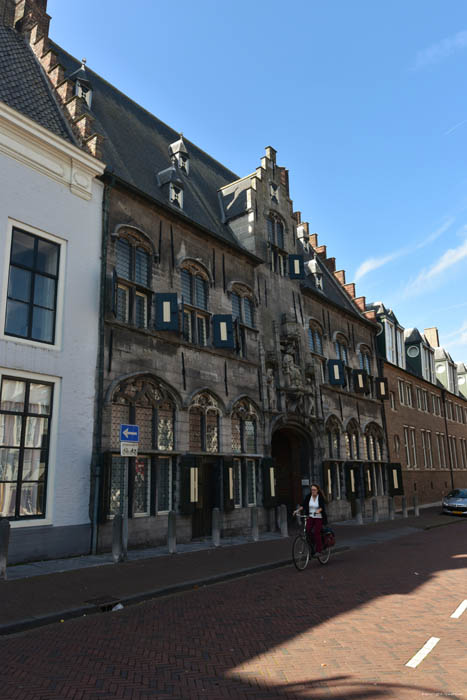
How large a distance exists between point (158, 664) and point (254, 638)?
1316 mm

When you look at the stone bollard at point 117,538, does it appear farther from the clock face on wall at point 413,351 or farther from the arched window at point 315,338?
the clock face on wall at point 413,351

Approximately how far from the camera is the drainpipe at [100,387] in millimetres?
11773

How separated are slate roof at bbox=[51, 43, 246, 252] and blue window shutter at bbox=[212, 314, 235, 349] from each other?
3243mm

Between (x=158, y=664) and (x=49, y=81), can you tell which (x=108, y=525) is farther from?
(x=49, y=81)

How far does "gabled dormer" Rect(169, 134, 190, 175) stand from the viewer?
2067cm

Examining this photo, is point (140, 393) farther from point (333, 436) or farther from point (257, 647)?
point (333, 436)

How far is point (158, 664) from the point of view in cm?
502

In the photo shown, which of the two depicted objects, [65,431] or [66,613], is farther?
[65,431]

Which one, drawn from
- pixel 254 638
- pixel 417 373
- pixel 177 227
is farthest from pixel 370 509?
pixel 254 638

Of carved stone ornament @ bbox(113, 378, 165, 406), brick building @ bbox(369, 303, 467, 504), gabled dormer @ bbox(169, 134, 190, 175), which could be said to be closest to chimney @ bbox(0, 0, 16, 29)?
gabled dormer @ bbox(169, 134, 190, 175)

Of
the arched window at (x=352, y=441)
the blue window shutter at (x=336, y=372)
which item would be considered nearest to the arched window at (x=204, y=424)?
the blue window shutter at (x=336, y=372)

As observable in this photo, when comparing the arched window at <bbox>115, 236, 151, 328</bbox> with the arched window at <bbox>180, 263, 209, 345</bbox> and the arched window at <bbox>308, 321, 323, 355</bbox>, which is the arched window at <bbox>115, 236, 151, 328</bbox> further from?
the arched window at <bbox>308, 321, 323, 355</bbox>

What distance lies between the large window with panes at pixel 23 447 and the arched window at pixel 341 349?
1654 centimetres

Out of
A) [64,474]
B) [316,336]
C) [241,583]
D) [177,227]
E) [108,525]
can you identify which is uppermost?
[177,227]
